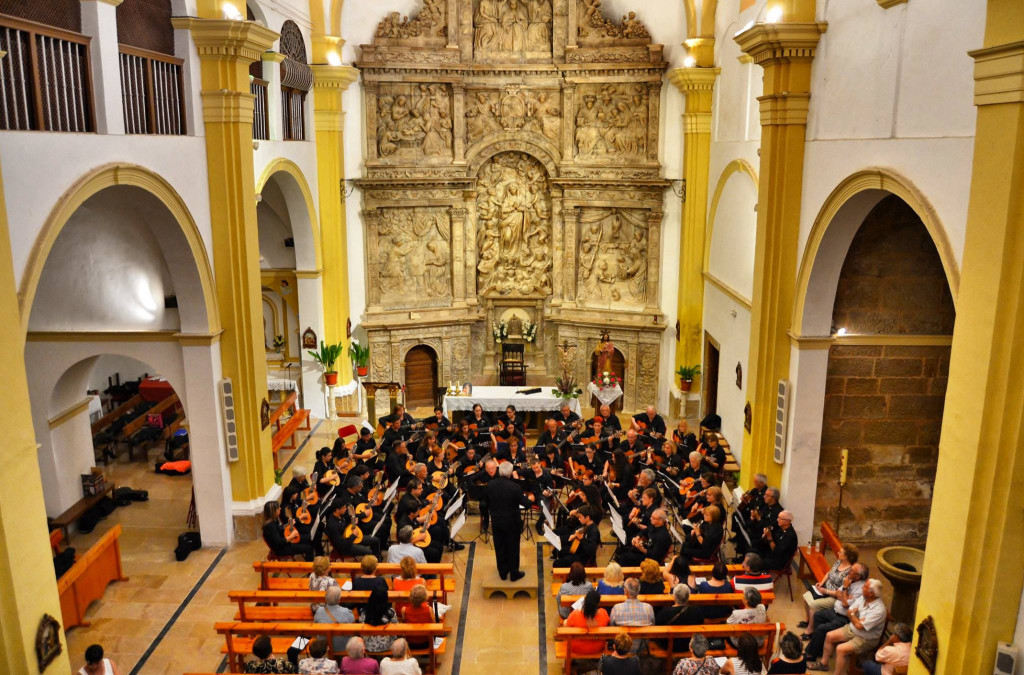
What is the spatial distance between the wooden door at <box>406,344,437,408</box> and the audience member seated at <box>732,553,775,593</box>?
11105mm

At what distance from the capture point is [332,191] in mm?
17312

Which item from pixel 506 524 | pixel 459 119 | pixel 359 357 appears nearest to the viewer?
pixel 506 524

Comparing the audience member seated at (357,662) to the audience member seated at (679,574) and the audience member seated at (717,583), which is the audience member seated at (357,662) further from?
the audience member seated at (717,583)

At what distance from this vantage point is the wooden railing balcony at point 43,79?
7.83 meters

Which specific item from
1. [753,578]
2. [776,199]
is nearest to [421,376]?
[776,199]

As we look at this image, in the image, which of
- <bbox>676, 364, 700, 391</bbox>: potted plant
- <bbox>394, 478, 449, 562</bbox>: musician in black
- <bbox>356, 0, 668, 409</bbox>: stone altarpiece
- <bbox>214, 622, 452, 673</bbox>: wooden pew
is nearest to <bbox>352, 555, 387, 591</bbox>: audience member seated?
<bbox>214, 622, 452, 673</bbox>: wooden pew

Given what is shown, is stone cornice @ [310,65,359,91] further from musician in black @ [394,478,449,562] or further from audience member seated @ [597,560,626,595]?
audience member seated @ [597,560,626,595]

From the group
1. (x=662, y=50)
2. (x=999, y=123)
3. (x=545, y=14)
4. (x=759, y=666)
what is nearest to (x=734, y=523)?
(x=759, y=666)

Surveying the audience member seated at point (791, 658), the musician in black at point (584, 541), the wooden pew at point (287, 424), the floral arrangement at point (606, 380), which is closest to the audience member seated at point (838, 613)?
the audience member seated at point (791, 658)

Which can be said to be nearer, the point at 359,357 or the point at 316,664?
the point at 316,664

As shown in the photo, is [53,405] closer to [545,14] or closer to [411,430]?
[411,430]

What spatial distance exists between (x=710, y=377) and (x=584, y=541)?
752 cm

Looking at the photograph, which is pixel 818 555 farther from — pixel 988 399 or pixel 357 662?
pixel 357 662

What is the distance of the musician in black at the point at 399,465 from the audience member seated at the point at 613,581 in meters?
4.52
